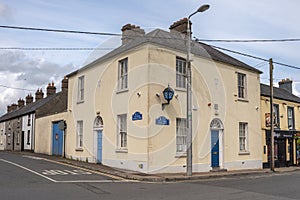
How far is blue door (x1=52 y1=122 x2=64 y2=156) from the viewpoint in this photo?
2623 centimetres

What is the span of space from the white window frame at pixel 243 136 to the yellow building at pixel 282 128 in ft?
7.11

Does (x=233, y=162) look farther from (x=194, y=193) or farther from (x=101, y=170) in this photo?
(x=194, y=193)

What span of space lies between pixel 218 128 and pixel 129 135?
18.8 feet

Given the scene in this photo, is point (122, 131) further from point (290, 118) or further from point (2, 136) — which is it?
point (2, 136)

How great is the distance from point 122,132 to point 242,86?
8820 millimetres

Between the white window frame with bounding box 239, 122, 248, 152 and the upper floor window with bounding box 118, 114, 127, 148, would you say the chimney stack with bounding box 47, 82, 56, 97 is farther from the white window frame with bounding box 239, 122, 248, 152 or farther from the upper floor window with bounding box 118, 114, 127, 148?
the white window frame with bounding box 239, 122, 248, 152

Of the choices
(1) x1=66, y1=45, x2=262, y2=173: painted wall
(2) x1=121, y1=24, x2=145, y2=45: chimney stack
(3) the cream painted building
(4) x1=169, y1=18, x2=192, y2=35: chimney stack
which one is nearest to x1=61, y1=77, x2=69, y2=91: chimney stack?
(1) x1=66, y1=45, x2=262, y2=173: painted wall

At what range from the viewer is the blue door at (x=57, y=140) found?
86.1ft

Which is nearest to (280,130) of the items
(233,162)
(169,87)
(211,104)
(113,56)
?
(233,162)

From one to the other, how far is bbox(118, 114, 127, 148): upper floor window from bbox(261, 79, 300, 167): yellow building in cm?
1049

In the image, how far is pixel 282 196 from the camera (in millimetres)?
11320

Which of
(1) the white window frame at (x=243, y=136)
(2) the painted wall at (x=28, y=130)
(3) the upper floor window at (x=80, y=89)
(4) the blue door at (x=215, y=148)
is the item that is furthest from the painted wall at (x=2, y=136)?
(1) the white window frame at (x=243, y=136)

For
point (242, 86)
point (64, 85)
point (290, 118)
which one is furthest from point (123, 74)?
point (64, 85)

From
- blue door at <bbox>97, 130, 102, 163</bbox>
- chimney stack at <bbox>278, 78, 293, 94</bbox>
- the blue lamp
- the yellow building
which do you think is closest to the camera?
the blue lamp
